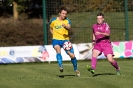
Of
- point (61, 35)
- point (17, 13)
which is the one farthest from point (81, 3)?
point (61, 35)

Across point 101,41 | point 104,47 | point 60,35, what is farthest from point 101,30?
point 60,35

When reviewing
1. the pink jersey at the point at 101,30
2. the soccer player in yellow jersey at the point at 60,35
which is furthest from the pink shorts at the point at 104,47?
the soccer player in yellow jersey at the point at 60,35

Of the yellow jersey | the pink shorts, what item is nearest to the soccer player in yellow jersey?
the yellow jersey

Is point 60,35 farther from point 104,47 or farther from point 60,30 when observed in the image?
point 104,47

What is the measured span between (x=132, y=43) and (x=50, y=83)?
13.8 m

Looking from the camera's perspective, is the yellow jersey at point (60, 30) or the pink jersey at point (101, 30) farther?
the yellow jersey at point (60, 30)

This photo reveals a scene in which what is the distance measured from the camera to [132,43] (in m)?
23.7

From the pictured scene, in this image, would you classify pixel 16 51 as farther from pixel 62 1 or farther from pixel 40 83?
pixel 40 83

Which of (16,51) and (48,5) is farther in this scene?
(48,5)

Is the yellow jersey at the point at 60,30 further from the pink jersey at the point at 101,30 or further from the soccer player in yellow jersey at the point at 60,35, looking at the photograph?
the pink jersey at the point at 101,30

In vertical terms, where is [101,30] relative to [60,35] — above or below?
above

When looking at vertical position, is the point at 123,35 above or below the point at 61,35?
below

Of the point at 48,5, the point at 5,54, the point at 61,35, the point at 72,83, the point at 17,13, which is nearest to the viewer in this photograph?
the point at 72,83

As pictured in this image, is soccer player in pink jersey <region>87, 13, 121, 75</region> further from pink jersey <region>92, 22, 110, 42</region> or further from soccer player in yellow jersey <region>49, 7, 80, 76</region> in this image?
soccer player in yellow jersey <region>49, 7, 80, 76</region>
